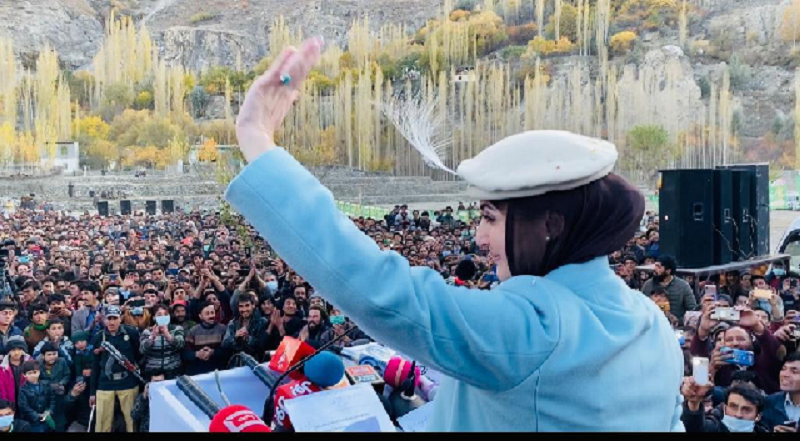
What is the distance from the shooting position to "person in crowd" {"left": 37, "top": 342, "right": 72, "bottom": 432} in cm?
436

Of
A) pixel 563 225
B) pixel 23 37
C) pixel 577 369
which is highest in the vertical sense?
pixel 23 37

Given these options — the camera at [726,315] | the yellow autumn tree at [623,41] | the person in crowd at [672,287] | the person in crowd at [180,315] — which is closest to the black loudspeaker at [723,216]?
the person in crowd at [672,287]

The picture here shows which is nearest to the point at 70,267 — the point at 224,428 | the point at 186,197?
the point at 186,197

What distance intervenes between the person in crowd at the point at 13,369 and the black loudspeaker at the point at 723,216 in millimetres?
4766

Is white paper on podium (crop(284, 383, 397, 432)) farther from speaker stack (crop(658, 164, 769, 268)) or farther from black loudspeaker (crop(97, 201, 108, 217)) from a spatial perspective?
black loudspeaker (crop(97, 201, 108, 217))

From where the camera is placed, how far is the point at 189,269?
7469mm

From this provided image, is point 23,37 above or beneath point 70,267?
above

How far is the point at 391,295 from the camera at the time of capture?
57cm

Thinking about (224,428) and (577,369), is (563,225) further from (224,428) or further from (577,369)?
(224,428)

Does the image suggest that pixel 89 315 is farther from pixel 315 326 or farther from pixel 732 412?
pixel 732 412

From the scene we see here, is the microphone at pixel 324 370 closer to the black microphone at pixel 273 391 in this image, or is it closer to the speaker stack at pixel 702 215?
the black microphone at pixel 273 391

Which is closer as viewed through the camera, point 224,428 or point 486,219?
point 486,219

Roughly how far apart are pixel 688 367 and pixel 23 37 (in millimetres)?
16350

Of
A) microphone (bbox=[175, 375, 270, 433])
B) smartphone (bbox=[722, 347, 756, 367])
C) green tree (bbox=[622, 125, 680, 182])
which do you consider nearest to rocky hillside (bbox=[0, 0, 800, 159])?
green tree (bbox=[622, 125, 680, 182])
